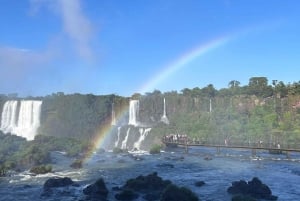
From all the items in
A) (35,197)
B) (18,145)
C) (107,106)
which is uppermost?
(107,106)

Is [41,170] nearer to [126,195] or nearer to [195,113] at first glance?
[126,195]

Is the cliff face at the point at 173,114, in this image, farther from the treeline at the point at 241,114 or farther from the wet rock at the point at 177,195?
the wet rock at the point at 177,195

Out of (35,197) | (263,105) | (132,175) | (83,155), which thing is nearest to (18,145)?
(83,155)

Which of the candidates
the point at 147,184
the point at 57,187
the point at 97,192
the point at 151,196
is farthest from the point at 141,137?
the point at 151,196

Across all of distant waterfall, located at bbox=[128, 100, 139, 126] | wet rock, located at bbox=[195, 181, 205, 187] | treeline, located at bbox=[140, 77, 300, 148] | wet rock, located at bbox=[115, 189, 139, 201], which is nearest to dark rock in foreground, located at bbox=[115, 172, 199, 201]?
wet rock, located at bbox=[115, 189, 139, 201]

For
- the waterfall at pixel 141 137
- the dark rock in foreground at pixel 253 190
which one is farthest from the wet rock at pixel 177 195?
the waterfall at pixel 141 137

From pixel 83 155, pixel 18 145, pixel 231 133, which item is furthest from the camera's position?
pixel 231 133

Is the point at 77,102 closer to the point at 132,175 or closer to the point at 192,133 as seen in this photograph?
the point at 192,133
